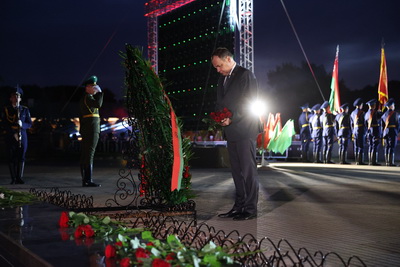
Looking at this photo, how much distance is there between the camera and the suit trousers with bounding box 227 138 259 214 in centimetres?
595

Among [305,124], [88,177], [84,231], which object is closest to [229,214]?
[84,231]

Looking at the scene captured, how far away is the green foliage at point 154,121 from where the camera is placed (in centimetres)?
617

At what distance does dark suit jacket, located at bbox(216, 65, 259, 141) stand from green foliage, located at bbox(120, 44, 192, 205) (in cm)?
67

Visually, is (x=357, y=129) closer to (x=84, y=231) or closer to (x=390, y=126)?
(x=390, y=126)

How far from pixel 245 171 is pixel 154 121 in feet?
4.06

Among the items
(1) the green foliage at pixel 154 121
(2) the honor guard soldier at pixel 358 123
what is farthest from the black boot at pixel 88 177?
(2) the honor guard soldier at pixel 358 123

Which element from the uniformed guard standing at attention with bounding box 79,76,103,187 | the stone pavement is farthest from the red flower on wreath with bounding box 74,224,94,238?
the uniformed guard standing at attention with bounding box 79,76,103,187

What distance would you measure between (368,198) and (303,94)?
4479 centimetres

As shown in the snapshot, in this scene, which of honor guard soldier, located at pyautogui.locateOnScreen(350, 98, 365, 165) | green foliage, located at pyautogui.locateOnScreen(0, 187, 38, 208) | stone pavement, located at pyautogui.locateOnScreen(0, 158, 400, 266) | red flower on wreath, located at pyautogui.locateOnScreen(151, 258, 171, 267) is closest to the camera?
red flower on wreath, located at pyautogui.locateOnScreen(151, 258, 171, 267)

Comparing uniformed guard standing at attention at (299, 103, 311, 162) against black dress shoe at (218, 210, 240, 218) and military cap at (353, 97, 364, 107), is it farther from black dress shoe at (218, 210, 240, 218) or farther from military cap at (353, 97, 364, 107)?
black dress shoe at (218, 210, 240, 218)

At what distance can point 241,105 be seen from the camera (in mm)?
5938

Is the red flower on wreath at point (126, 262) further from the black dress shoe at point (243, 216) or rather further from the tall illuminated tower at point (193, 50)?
the tall illuminated tower at point (193, 50)

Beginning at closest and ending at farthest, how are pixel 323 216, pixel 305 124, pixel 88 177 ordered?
1. pixel 323 216
2. pixel 88 177
3. pixel 305 124

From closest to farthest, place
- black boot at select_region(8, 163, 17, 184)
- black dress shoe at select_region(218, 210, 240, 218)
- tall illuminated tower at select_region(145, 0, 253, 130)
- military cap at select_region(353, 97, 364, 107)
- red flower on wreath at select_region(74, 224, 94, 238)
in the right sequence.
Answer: red flower on wreath at select_region(74, 224, 94, 238) < black dress shoe at select_region(218, 210, 240, 218) < black boot at select_region(8, 163, 17, 184) < military cap at select_region(353, 97, 364, 107) < tall illuminated tower at select_region(145, 0, 253, 130)
